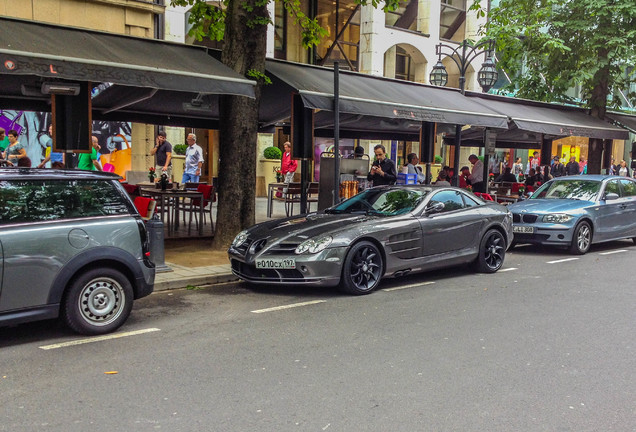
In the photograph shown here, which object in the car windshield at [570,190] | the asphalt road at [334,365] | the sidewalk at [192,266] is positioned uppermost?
the car windshield at [570,190]

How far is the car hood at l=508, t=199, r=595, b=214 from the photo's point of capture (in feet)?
38.7

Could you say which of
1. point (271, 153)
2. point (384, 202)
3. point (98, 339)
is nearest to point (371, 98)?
point (384, 202)

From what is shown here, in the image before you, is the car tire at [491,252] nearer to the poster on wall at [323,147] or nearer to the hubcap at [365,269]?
the hubcap at [365,269]

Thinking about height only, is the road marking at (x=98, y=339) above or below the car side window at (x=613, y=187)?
below

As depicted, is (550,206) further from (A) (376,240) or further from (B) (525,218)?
(A) (376,240)

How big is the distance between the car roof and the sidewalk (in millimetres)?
2330

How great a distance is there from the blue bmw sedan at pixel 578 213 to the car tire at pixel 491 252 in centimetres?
229

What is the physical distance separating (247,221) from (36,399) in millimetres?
6557

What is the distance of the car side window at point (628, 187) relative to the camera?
1290cm

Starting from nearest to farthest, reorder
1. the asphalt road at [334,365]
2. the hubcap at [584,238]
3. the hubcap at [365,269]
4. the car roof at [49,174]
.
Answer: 1. the asphalt road at [334,365]
2. the car roof at [49,174]
3. the hubcap at [365,269]
4. the hubcap at [584,238]

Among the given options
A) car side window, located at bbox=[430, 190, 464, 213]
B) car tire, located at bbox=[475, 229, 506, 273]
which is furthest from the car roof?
car tire, located at bbox=[475, 229, 506, 273]

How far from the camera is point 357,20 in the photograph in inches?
1089

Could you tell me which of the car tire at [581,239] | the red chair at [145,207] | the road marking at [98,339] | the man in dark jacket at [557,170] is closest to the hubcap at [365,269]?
the road marking at [98,339]

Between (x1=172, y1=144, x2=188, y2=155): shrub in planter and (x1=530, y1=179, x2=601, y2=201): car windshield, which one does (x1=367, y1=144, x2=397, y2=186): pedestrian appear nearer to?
(x1=530, y1=179, x2=601, y2=201): car windshield
